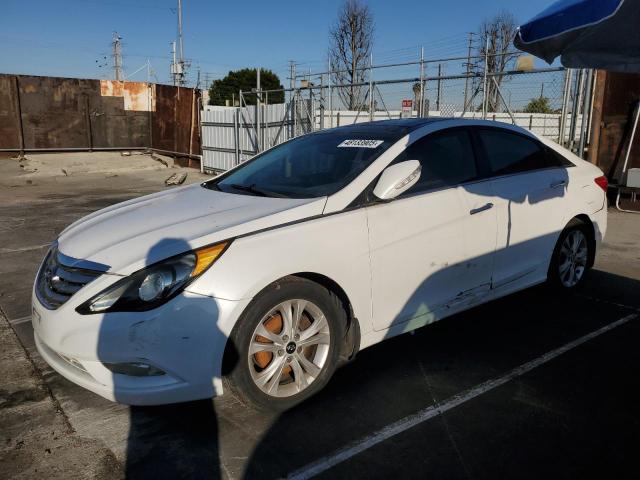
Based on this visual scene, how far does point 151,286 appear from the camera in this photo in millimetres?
2619

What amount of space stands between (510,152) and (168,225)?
267 cm

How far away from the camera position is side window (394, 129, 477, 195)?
3592mm

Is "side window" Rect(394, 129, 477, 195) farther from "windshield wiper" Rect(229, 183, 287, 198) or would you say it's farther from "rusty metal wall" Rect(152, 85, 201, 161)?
"rusty metal wall" Rect(152, 85, 201, 161)

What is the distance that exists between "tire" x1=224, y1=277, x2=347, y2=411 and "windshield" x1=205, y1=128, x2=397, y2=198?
2.23 feet

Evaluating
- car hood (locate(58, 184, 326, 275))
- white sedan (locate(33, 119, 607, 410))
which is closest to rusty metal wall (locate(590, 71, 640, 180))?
white sedan (locate(33, 119, 607, 410))

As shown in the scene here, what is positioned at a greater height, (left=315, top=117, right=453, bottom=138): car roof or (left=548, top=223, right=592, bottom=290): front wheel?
(left=315, top=117, right=453, bottom=138): car roof

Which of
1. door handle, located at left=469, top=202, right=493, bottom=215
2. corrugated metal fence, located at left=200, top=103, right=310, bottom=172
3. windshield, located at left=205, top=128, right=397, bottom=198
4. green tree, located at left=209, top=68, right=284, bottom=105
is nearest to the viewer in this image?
windshield, located at left=205, top=128, right=397, bottom=198

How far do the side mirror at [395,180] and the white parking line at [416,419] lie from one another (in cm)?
121

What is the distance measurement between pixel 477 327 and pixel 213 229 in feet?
7.47

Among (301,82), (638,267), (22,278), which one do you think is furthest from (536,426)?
(301,82)

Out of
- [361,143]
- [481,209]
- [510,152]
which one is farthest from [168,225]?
[510,152]

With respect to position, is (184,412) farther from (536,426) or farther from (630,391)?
(630,391)

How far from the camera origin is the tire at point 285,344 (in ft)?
9.04

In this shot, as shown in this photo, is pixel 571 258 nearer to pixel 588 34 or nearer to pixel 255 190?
pixel 588 34
